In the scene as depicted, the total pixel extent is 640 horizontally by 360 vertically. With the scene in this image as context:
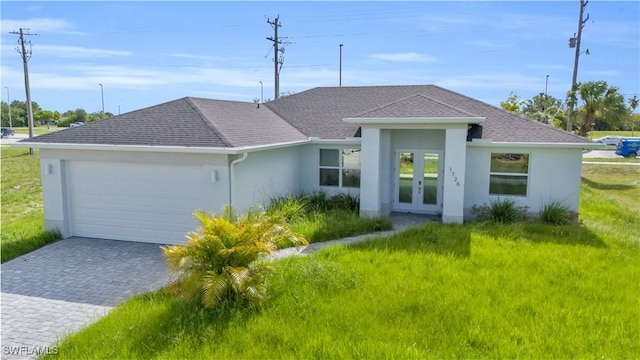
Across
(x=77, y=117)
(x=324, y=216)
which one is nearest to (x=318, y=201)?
(x=324, y=216)

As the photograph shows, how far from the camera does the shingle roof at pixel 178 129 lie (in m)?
12.1

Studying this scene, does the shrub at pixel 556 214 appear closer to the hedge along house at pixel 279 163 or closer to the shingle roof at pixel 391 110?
the hedge along house at pixel 279 163

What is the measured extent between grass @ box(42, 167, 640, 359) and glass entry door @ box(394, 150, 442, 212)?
222 inches

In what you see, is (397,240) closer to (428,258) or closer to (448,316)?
(428,258)

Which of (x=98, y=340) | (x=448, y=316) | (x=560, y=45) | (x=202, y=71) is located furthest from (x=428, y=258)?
(x=202, y=71)

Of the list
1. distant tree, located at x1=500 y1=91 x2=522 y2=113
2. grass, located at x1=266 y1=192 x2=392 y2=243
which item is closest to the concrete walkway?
grass, located at x1=266 y1=192 x2=392 y2=243

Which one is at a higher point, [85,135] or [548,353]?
[85,135]

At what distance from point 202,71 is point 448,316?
37159 millimetres

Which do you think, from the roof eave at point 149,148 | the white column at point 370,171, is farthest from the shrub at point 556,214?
the roof eave at point 149,148

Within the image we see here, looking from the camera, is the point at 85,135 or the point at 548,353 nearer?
the point at 548,353

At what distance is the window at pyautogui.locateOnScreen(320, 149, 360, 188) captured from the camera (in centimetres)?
1644

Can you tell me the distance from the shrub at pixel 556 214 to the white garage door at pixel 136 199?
10.9 metres

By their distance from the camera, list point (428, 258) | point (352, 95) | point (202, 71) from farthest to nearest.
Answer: point (202, 71) < point (352, 95) < point (428, 258)

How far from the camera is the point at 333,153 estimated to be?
16766 mm
